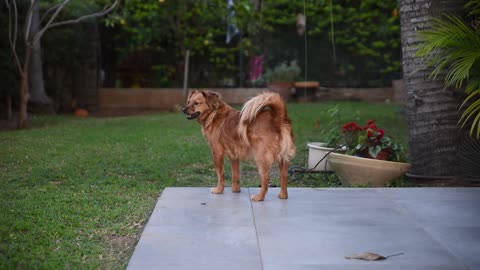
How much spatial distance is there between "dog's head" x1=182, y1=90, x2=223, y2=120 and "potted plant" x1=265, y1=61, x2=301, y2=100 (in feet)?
41.7

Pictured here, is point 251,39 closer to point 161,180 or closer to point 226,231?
point 161,180

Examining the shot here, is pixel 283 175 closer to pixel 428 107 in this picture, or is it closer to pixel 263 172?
pixel 263 172

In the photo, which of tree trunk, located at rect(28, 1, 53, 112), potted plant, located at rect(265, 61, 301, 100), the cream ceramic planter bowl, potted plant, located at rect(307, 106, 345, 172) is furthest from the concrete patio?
potted plant, located at rect(265, 61, 301, 100)

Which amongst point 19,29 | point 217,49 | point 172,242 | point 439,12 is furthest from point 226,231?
point 217,49

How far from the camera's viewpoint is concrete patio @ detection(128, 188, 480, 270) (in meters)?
4.12

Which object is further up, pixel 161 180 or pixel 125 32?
pixel 125 32

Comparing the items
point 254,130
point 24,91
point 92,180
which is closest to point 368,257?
point 254,130

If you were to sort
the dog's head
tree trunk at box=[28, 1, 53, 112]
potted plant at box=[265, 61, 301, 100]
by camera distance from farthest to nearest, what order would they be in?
1. potted plant at box=[265, 61, 301, 100]
2. tree trunk at box=[28, 1, 53, 112]
3. the dog's head

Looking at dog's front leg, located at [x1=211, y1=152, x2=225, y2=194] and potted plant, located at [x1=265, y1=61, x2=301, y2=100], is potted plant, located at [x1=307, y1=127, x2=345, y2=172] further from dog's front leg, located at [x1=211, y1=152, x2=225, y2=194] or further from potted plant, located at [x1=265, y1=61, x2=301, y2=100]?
potted plant, located at [x1=265, y1=61, x2=301, y2=100]

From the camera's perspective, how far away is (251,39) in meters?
20.0

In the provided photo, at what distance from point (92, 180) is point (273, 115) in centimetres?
252

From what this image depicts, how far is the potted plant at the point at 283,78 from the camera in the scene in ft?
62.1

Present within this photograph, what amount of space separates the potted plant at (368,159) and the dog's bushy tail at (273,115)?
4.31 feet

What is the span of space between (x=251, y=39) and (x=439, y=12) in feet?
43.5
